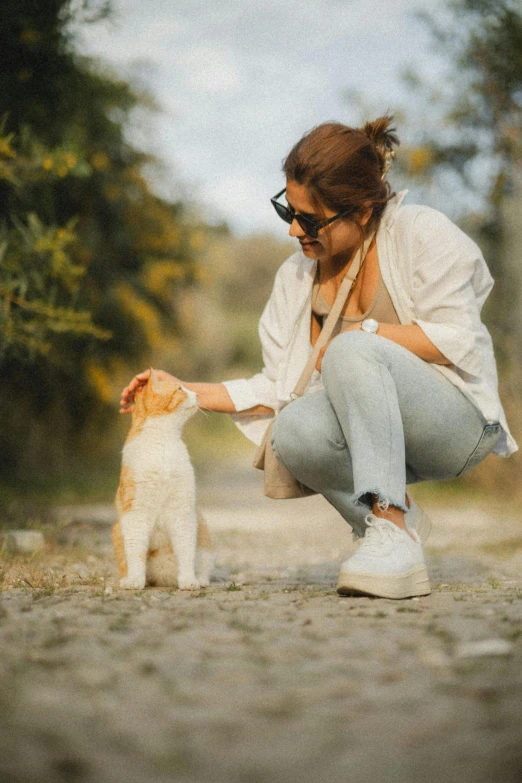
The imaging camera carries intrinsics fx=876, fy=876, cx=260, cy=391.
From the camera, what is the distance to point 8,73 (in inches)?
240

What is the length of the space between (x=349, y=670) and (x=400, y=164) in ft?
26.8

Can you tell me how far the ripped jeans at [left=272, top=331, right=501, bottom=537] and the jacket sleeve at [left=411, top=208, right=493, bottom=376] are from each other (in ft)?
0.40

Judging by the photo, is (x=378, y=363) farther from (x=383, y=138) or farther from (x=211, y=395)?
(x=383, y=138)

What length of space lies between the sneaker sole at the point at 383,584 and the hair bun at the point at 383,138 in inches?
59.0

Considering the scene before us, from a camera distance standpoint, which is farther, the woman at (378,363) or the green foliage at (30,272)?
the green foliage at (30,272)

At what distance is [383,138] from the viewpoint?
3273 mm

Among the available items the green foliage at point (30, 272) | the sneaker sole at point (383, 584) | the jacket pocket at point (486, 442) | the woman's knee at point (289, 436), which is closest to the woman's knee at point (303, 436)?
the woman's knee at point (289, 436)

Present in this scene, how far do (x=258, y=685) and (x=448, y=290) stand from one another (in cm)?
176

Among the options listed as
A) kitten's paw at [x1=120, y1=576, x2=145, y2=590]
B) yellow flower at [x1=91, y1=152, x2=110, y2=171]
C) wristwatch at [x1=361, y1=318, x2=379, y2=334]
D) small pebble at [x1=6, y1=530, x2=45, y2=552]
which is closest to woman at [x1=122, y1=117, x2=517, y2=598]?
wristwatch at [x1=361, y1=318, x2=379, y2=334]

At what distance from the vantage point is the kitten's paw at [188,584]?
3197mm

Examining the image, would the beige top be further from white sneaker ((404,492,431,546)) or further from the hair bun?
white sneaker ((404,492,431,546))

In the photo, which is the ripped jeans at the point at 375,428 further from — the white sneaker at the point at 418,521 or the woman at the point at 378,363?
the white sneaker at the point at 418,521

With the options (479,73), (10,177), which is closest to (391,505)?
(10,177)

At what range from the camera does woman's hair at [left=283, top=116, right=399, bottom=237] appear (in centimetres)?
312
